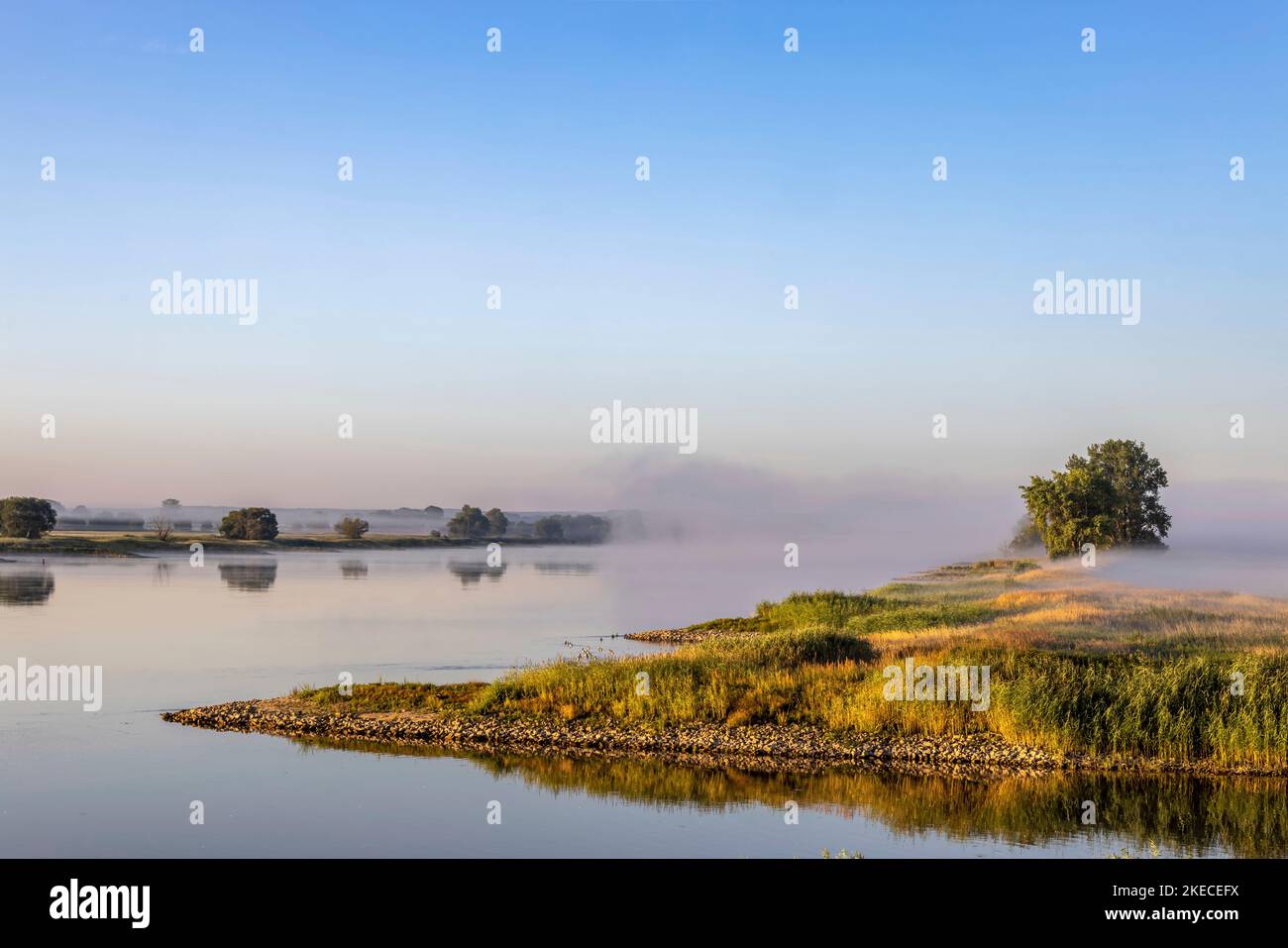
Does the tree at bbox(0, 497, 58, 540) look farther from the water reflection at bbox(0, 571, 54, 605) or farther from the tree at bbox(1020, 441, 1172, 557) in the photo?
the tree at bbox(1020, 441, 1172, 557)

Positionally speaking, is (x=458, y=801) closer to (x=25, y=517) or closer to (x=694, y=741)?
(x=694, y=741)

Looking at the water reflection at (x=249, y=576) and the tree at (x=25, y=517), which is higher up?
the tree at (x=25, y=517)

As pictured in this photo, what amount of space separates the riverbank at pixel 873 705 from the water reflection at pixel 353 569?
8873cm

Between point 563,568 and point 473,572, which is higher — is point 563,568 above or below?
below

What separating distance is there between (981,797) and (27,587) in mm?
85123

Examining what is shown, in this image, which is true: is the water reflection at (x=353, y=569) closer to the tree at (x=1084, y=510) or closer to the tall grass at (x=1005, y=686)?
the tree at (x=1084, y=510)

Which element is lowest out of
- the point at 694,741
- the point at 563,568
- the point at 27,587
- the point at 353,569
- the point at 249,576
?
the point at 563,568

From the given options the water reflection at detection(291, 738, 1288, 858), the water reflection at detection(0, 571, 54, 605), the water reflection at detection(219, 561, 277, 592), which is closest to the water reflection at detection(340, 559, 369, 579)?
the water reflection at detection(219, 561, 277, 592)

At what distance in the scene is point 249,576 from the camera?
122375mm

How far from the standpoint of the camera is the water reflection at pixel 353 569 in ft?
416

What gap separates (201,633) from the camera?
61.9 metres

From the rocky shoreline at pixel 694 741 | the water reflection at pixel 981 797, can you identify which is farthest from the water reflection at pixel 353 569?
the water reflection at pixel 981 797

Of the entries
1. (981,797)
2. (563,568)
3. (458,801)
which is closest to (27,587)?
(458,801)
